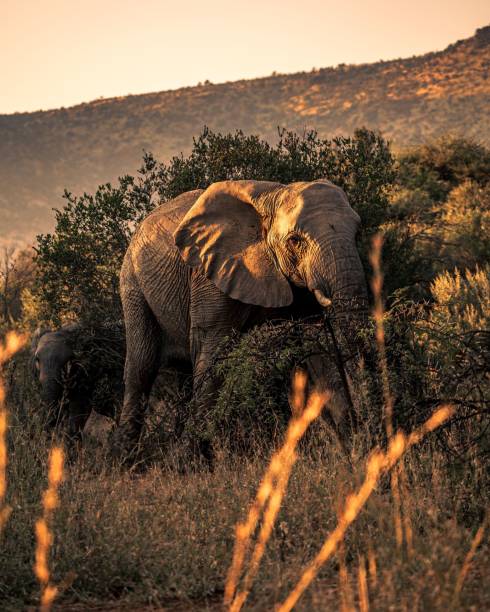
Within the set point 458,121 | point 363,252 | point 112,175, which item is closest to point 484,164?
point 363,252

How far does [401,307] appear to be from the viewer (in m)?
6.97

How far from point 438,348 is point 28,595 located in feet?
15.4

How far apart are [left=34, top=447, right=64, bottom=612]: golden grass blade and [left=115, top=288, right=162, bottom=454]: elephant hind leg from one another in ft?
14.9

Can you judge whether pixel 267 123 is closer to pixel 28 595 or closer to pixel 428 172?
pixel 428 172

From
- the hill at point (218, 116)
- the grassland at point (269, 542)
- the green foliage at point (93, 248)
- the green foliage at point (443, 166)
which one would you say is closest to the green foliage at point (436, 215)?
the green foliage at point (443, 166)

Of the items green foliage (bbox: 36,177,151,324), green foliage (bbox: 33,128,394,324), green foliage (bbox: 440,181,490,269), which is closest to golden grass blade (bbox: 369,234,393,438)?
green foliage (bbox: 33,128,394,324)

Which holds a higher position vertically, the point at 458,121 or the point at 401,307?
the point at 401,307

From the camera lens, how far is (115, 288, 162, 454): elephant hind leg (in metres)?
10.0

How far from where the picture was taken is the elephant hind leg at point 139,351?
32.8ft

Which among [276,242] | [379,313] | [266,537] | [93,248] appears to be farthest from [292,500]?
[93,248]

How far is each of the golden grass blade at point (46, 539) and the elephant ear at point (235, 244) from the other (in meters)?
A: 3.27

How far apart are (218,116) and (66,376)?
7669cm

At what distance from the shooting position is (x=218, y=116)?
86.1 m

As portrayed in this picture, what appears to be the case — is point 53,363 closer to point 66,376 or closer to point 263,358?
point 66,376
